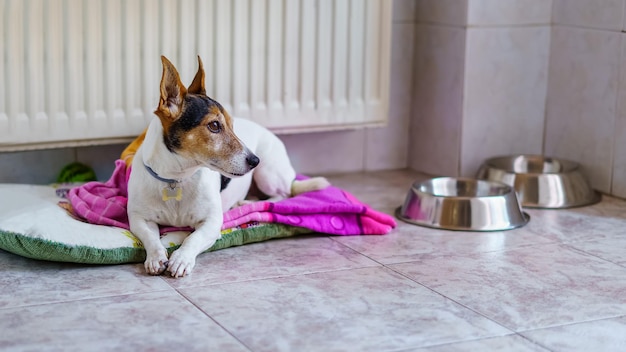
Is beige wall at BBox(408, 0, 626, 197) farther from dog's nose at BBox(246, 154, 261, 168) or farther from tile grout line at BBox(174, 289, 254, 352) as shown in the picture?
tile grout line at BBox(174, 289, 254, 352)

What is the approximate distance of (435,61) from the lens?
3.19 meters

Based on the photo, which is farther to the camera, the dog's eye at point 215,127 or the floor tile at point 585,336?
the dog's eye at point 215,127

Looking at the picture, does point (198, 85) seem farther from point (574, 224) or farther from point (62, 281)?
point (574, 224)

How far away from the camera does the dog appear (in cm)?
215

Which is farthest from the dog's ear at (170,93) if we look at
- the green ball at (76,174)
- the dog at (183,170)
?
the green ball at (76,174)

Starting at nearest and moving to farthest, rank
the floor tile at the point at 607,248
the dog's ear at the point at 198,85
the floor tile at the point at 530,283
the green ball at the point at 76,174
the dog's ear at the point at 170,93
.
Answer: the floor tile at the point at 530,283
the dog's ear at the point at 170,93
the dog's ear at the point at 198,85
the floor tile at the point at 607,248
the green ball at the point at 76,174

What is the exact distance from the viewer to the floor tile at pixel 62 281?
198 centimetres

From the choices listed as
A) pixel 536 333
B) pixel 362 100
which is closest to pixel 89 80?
pixel 362 100

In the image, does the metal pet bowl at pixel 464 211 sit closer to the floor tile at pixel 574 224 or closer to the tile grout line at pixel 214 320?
the floor tile at pixel 574 224

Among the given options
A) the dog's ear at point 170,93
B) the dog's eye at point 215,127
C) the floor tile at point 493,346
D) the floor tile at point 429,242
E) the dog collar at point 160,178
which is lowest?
the floor tile at point 493,346

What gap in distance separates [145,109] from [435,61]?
1004 millimetres

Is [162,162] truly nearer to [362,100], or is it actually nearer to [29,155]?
[29,155]

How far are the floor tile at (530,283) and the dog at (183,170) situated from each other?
1.54 ft

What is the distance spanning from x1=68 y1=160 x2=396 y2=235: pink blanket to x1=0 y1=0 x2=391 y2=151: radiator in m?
0.24
